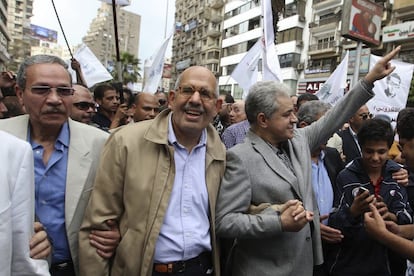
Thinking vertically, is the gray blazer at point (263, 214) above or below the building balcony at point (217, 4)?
below

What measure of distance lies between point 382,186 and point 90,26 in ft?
450

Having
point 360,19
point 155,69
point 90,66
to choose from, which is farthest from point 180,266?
point 360,19

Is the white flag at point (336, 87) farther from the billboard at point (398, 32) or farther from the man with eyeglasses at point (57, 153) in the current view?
the billboard at point (398, 32)

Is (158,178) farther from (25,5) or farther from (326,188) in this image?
(25,5)

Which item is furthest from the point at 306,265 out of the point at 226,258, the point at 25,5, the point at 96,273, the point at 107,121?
the point at 25,5

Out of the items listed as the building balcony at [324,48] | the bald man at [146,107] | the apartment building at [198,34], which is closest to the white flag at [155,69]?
the bald man at [146,107]

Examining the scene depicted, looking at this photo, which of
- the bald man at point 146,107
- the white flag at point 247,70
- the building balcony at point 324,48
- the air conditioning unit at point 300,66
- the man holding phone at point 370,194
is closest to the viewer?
the man holding phone at point 370,194

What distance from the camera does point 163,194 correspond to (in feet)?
6.35

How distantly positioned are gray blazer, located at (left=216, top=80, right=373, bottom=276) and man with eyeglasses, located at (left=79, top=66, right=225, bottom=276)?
10cm

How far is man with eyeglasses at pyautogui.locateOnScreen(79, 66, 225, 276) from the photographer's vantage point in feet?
6.29

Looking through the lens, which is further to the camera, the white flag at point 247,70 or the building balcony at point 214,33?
the building balcony at point 214,33

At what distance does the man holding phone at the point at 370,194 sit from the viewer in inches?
95.5

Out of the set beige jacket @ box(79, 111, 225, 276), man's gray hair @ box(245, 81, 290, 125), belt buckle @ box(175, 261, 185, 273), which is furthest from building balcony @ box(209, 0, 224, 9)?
belt buckle @ box(175, 261, 185, 273)

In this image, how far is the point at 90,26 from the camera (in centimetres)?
12756
